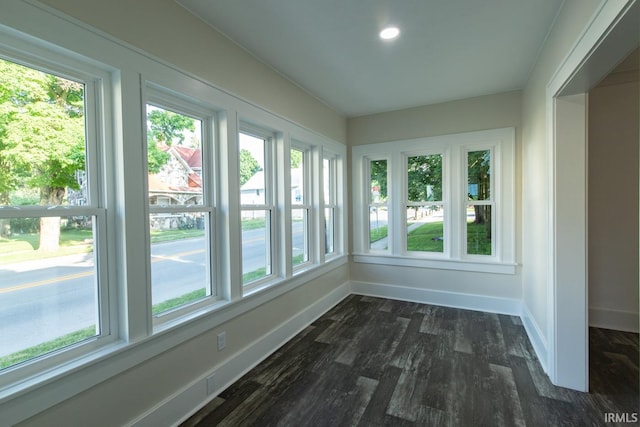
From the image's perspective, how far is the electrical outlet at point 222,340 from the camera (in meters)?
2.20

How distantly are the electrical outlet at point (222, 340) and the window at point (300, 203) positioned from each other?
1.21 meters

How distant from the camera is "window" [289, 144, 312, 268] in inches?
133

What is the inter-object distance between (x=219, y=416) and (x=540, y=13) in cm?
357

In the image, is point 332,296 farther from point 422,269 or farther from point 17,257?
point 17,257

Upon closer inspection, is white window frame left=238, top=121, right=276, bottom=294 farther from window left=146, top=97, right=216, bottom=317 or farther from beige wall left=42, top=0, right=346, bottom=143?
window left=146, top=97, right=216, bottom=317

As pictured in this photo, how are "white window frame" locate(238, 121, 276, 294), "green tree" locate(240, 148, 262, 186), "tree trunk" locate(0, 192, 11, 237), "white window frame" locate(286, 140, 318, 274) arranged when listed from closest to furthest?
"tree trunk" locate(0, 192, 11, 237)
"green tree" locate(240, 148, 262, 186)
"white window frame" locate(238, 121, 276, 294)
"white window frame" locate(286, 140, 318, 274)

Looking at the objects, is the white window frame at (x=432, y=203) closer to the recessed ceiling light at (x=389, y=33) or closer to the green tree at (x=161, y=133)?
the recessed ceiling light at (x=389, y=33)

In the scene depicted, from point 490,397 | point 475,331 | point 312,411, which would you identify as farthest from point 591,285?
point 312,411

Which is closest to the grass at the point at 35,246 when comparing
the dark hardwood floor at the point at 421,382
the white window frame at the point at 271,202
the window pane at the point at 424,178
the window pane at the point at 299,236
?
Result: the dark hardwood floor at the point at 421,382

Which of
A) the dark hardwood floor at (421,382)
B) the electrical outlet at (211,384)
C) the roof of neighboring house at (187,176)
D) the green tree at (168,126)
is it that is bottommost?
the dark hardwood floor at (421,382)

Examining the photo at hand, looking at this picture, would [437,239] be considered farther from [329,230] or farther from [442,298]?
[329,230]

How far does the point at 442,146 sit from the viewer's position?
3867mm

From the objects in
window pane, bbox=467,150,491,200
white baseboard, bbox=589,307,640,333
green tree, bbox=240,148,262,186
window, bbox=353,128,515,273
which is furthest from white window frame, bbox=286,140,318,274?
white baseboard, bbox=589,307,640,333

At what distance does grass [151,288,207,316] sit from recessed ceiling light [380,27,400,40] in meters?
2.44
